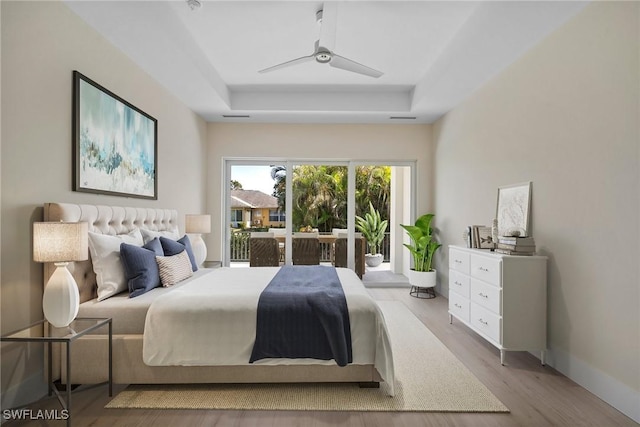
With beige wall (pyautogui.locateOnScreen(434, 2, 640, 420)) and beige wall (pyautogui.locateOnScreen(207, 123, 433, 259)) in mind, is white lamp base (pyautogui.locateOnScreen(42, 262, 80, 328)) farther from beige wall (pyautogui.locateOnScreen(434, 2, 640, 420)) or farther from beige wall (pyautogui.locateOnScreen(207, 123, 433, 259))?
beige wall (pyautogui.locateOnScreen(207, 123, 433, 259))

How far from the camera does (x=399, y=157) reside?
5.73 m

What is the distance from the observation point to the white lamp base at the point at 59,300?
1984 mm

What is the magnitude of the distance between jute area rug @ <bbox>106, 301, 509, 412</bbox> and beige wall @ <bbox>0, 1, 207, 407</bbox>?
2.69ft

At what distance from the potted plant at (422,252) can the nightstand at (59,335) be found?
13.1 ft

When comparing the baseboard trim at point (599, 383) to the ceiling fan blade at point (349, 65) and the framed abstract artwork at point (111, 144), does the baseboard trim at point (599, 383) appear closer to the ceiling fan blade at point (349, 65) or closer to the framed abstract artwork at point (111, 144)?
the ceiling fan blade at point (349, 65)

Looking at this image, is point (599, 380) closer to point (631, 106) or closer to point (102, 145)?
point (631, 106)

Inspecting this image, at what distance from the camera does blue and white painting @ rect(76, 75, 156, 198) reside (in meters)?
2.67

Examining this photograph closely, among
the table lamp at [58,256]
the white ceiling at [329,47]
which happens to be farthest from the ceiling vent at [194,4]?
the table lamp at [58,256]

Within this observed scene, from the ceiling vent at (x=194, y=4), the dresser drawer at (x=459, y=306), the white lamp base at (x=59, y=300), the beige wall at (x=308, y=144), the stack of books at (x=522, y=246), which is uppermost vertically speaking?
the ceiling vent at (x=194, y=4)

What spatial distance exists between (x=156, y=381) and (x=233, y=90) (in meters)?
3.86

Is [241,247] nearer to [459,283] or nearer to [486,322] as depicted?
[459,283]

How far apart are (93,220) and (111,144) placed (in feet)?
2.43

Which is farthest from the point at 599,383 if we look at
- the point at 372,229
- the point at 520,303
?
the point at 372,229

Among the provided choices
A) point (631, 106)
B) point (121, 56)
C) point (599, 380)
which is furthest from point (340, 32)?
point (599, 380)
